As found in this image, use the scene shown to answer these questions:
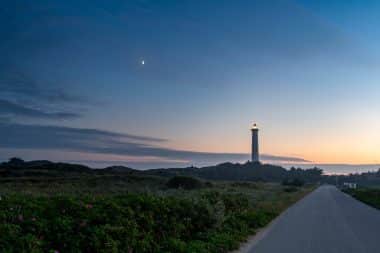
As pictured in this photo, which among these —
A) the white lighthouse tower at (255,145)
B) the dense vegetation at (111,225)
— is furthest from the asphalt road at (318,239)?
the white lighthouse tower at (255,145)

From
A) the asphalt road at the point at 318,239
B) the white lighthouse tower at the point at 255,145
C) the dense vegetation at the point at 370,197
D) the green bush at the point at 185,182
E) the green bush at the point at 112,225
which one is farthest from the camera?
the white lighthouse tower at the point at 255,145

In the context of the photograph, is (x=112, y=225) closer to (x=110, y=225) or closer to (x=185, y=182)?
(x=110, y=225)

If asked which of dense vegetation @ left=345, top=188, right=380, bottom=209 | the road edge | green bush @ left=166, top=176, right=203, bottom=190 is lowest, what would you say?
dense vegetation @ left=345, top=188, right=380, bottom=209

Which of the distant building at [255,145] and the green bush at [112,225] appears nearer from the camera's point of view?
the green bush at [112,225]

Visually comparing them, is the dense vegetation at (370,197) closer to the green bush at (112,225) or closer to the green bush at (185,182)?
the green bush at (185,182)

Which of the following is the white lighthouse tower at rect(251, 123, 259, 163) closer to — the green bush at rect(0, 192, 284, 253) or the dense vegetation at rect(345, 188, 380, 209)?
the dense vegetation at rect(345, 188, 380, 209)

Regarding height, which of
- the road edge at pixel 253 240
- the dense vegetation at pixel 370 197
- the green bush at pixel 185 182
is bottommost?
the dense vegetation at pixel 370 197

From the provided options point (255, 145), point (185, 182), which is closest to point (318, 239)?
point (185, 182)

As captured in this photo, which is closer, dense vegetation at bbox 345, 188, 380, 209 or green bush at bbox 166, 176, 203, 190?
dense vegetation at bbox 345, 188, 380, 209

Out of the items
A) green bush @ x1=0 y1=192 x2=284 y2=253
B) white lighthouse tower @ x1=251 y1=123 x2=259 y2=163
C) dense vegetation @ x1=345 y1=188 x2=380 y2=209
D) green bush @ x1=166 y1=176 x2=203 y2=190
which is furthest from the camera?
white lighthouse tower @ x1=251 y1=123 x2=259 y2=163

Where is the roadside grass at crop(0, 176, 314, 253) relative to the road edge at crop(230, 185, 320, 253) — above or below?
above

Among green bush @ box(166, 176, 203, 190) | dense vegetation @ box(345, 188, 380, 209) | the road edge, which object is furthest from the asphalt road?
green bush @ box(166, 176, 203, 190)

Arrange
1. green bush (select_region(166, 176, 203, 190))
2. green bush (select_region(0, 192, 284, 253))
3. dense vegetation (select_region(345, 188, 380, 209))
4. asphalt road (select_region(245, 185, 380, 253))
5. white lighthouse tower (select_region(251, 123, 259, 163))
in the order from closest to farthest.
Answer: green bush (select_region(0, 192, 284, 253)), asphalt road (select_region(245, 185, 380, 253)), dense vegetation (select_region(345, 188, 380, 209)), green bush (select_region(166, 176, 203, 190)), white lighthouse tower (select_region(251, 123, 259, 163))

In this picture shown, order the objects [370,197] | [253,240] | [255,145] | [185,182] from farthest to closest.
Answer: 1. [255,145]
2. [185,182]
3. [370,197]
4. [253,240]
